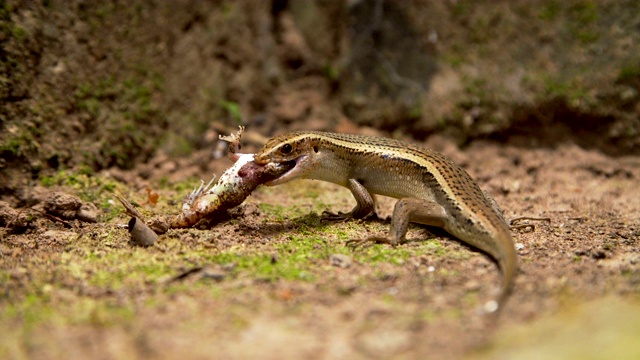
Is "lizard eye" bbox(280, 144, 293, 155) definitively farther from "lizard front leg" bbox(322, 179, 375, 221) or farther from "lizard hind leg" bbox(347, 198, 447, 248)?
"lizard hind leg" bbox(347, 198, 447, 248)

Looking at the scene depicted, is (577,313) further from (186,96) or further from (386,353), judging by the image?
(186,96)

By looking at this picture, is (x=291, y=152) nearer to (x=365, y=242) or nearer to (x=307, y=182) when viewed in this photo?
(x=365, y=242)

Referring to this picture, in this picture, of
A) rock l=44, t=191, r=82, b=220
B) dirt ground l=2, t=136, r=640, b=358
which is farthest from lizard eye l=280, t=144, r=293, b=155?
rock l=44, t=191, r=82, b=220

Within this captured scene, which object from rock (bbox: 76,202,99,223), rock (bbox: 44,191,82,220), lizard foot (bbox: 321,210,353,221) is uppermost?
rock (bbox: 44,191,82,220)

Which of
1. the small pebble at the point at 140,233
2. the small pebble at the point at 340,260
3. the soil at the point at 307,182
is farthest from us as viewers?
the small pebble at the point at 140,233

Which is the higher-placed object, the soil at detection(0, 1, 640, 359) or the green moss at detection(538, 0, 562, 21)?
the green moss at detection(538, 0, 562, 21)

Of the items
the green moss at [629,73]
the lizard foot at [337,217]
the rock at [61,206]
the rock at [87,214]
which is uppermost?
the green moss at [629,73]

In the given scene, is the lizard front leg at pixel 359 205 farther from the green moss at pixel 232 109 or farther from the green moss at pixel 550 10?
the green moss at pixel 550 10

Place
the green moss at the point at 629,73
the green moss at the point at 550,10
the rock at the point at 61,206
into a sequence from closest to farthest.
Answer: the rock at the point at 61,206
the green moss at the point at 629,73
the green moss at the point at 550,10

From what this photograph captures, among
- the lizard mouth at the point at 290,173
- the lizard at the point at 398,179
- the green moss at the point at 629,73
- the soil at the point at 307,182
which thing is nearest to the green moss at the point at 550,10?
the soil at the point at 307,182
